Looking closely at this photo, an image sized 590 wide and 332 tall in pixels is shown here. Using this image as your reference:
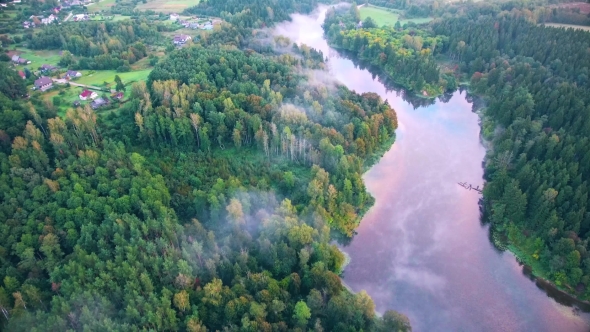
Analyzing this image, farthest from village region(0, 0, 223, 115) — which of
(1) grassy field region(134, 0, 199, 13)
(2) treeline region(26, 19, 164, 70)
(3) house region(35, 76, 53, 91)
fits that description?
(1) grassy field region(134, 0, 199, 13)

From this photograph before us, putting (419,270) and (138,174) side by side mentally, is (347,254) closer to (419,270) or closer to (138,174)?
(419,270)

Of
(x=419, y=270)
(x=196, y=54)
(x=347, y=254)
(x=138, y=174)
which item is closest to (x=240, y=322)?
(x=347, y=254)

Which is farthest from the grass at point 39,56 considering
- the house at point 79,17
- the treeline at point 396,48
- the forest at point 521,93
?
the forest at point 521,93

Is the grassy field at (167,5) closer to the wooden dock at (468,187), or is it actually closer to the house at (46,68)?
the house at (46,68)

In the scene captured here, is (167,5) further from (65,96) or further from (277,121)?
(277,121)

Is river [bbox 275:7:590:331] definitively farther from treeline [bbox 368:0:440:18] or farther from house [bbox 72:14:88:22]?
house [bbox 72:14:88:22]
